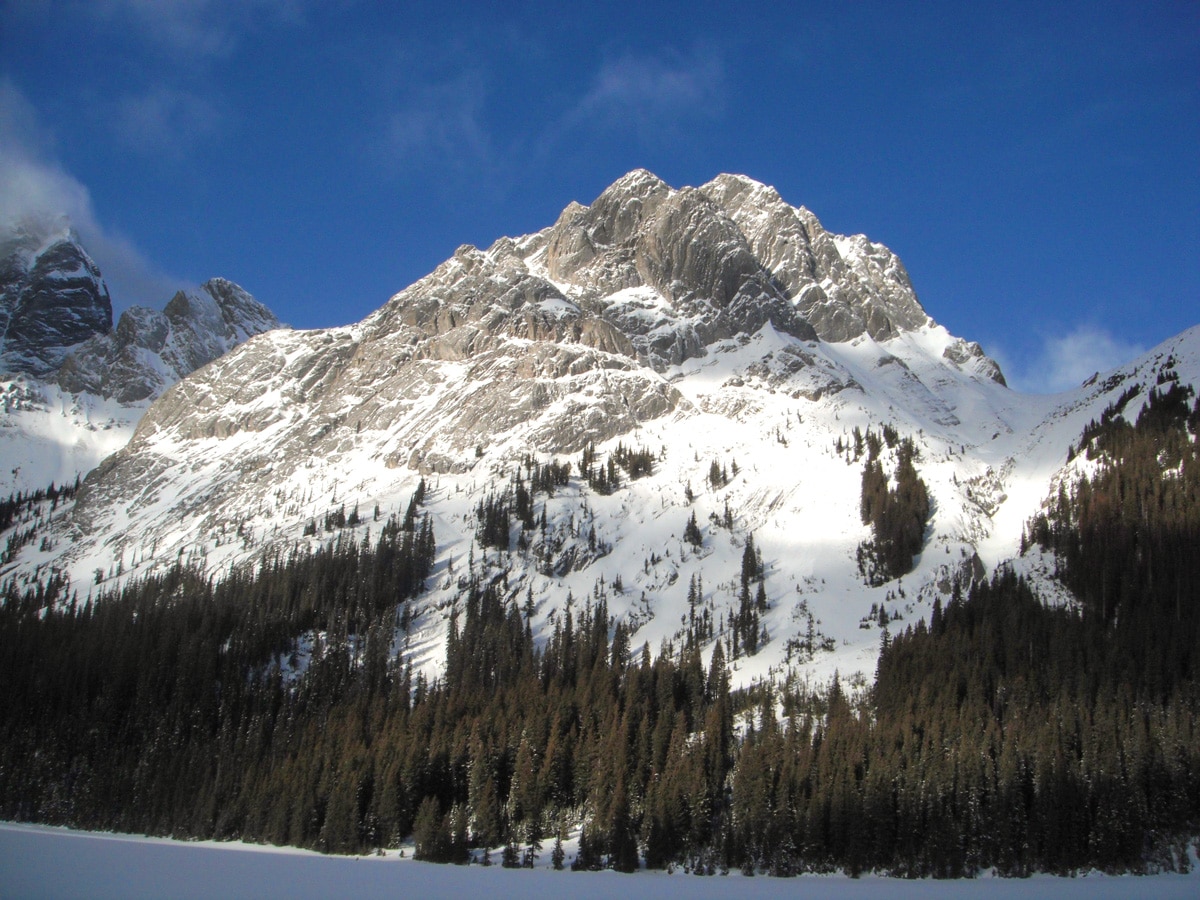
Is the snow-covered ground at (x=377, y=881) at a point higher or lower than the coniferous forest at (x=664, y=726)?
lower

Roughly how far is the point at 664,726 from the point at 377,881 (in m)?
41.2

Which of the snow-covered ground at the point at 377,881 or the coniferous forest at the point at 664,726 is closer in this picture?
the snow-covered ground at the point at 377,881

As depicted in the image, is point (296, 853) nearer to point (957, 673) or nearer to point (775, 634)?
point (957, 673)

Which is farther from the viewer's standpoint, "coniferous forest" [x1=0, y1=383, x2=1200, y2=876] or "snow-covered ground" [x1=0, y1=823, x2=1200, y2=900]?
"coniferous forest" [x1=0, y1=383, x2=1200, y2=876]

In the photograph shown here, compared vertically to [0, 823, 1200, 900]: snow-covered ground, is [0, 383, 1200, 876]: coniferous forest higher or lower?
higher

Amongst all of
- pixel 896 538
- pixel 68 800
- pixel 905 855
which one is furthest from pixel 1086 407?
pixel 68 800

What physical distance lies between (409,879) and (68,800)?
62.1 meters

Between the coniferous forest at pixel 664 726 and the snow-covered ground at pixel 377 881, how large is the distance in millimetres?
4338

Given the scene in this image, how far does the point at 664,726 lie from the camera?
96.7 meters

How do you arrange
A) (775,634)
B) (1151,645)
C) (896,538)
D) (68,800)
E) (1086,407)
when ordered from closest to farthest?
(1151,645) < (68,800) < (775,634) < (896,538) < (1086,407)

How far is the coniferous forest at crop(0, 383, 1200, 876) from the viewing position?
251 feet

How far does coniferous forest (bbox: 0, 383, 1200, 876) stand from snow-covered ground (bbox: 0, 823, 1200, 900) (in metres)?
4.34

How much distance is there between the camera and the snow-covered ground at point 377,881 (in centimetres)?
4831

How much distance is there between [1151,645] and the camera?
9594cm
